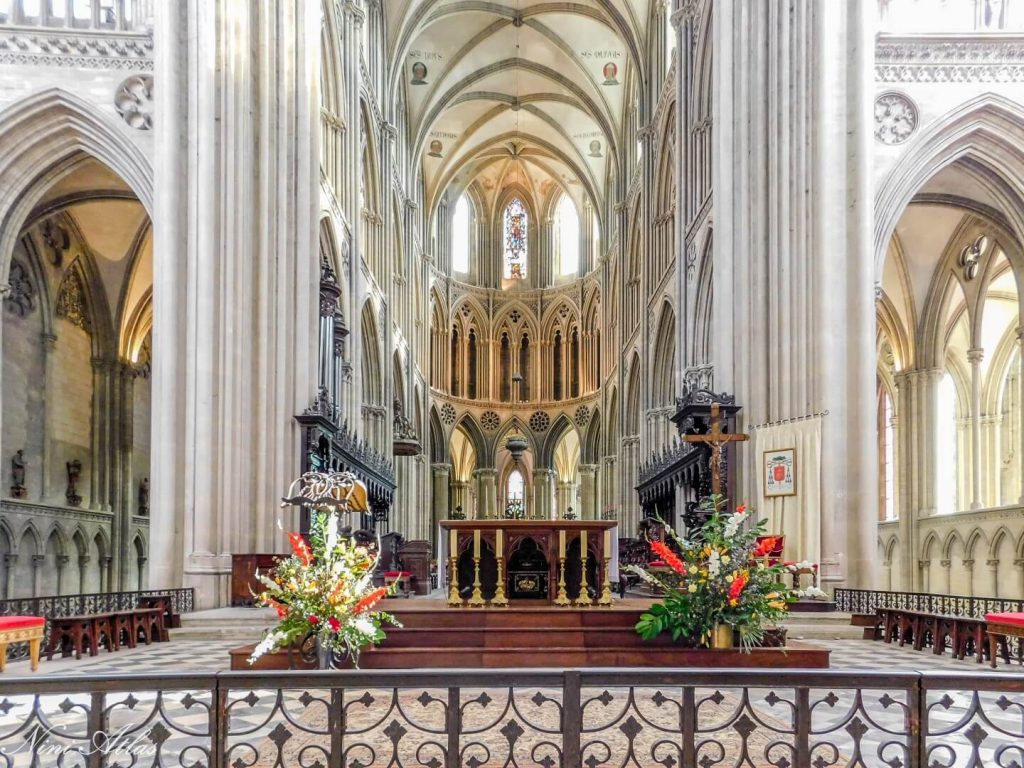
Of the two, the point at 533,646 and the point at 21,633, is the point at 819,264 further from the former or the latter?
the point at 21,633

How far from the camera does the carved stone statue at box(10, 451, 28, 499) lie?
67.5 ft

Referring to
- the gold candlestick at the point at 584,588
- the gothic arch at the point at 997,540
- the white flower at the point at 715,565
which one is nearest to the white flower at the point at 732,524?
the white flower at the point at 715,565

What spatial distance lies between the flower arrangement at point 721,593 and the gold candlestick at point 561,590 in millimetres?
1839

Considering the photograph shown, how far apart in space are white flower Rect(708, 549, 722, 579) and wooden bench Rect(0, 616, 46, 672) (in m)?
6.68

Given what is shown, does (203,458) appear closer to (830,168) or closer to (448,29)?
(830,168)

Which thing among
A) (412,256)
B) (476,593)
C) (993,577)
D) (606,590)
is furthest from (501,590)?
(412,256)

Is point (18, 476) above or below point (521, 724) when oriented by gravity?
above

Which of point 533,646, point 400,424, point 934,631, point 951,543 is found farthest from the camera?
point 400,424

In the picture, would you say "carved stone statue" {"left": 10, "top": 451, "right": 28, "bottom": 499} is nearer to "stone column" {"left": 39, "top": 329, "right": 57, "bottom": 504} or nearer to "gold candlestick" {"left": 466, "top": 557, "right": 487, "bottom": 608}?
"stone column" {"left": 39, "top": 329, "right": 57, "bottom": 504}

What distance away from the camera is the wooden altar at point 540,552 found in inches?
430

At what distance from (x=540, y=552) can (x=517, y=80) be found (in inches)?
1267

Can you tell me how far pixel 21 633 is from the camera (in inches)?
384

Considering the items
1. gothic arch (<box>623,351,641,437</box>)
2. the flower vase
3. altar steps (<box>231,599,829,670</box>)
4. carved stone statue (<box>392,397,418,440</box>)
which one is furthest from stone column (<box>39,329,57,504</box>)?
gothic arch (<box>623,351,641,437</box>)

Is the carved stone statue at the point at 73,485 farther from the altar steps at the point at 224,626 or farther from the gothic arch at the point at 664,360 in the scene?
the gothic arch at the point at 664,360
